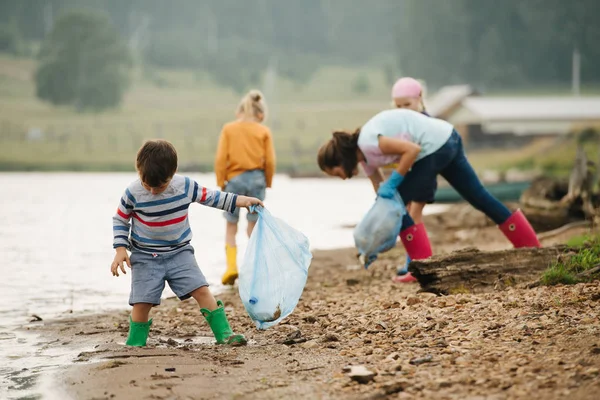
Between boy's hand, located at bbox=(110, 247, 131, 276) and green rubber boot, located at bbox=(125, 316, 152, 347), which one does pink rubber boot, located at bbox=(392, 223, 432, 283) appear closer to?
green rubber boot, located at bbox=(125, 316, 152, 347)

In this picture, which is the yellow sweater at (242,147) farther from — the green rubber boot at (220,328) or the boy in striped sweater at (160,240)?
the green rubber boot at (220,328)

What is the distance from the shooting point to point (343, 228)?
16.4 metres

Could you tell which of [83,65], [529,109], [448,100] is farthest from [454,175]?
[83,65]

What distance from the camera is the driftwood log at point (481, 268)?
22.1ft

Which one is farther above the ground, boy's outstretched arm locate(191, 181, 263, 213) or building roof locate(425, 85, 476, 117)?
building roof locate(425, 85, 476, 117)

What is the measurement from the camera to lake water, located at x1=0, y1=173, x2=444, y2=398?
21.2 feet

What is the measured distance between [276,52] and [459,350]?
122 metres

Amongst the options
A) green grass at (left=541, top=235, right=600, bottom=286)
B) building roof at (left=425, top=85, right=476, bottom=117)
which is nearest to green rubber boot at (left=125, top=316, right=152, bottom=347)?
Answer: green grass at (left=541, top=235, right=600, bottom=286)

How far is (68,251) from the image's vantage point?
A: 42.0ft

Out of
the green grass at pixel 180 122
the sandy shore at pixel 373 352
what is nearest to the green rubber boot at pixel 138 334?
the sandy shore at pixel 373 352

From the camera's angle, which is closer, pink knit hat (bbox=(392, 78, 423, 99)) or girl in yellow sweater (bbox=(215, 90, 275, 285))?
pink knit hat (bbox=(392, 78, 423, 99))

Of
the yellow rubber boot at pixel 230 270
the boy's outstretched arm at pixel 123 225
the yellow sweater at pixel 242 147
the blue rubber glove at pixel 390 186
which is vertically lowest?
the yellow rubber boot at pixel 230 270

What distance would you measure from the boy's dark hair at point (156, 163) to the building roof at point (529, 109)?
55780mm

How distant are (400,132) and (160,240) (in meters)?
2.67
